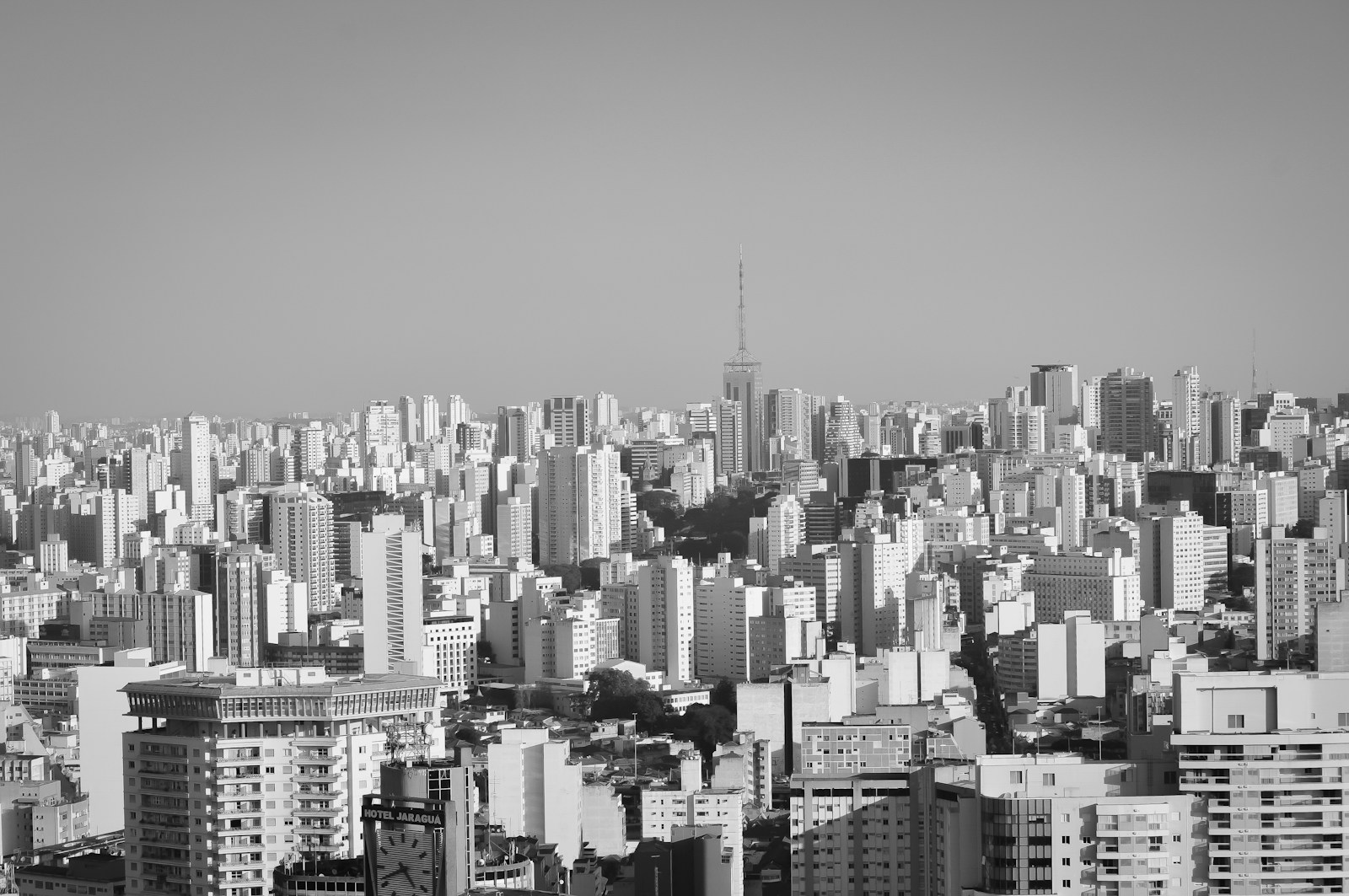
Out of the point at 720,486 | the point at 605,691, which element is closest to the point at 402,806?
the point at 605,691

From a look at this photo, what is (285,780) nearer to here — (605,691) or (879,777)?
(879,777)

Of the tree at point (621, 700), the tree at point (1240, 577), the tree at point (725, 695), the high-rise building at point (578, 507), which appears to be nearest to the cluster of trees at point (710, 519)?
the high-rise building at point (578, 507)

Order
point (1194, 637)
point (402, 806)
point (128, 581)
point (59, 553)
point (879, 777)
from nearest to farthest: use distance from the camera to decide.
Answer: point (402, 806) → point (879, 777) → point (1194, 637) → point (128, 581) → point (59, 553)

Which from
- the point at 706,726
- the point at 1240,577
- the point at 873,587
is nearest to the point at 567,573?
the point at 873,587

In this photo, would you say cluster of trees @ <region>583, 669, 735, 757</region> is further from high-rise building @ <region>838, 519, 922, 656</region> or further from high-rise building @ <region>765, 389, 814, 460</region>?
high-rise building @ <region>765, 389, 814, 460</region>

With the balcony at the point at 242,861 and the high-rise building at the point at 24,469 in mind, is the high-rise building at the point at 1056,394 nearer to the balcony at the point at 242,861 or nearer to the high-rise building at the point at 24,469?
the high-rise building at the point at 24,469
